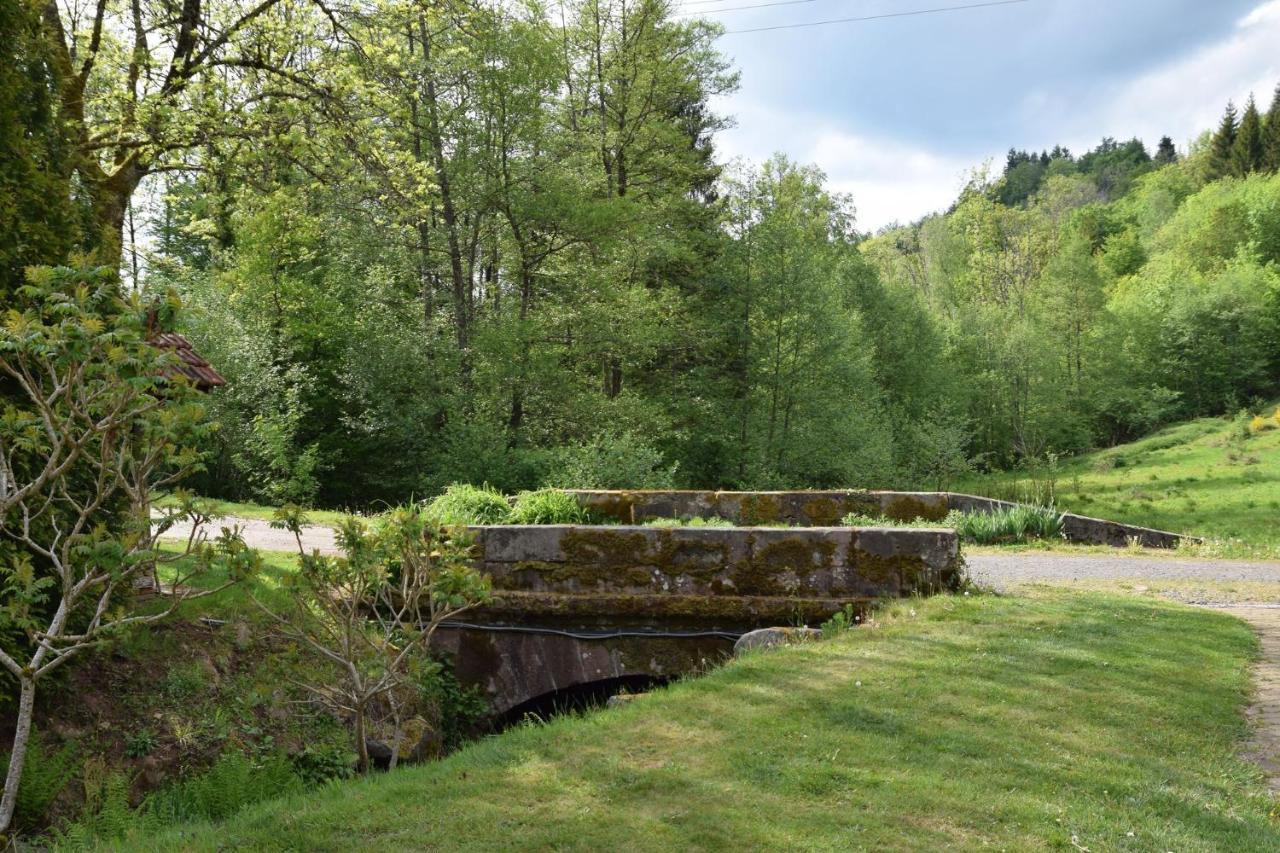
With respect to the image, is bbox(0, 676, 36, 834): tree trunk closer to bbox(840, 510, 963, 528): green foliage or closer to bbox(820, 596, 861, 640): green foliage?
bbox(820, 596, 861, 640): green foliage

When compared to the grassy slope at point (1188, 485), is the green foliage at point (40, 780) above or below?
below

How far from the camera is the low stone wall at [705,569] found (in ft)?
22.8

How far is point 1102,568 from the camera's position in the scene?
9500 millimetres

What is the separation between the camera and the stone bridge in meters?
6.95

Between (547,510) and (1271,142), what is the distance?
7326 centimetres

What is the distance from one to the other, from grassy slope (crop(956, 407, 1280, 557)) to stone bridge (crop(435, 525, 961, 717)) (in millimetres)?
7347

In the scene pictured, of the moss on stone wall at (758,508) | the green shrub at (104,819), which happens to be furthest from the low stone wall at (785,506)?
the green shrub at (104,819)

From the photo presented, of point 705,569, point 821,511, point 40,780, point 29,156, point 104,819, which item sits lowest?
point 104,819

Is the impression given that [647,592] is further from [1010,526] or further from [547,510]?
[1010,526]

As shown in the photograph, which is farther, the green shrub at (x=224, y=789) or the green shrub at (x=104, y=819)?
the green shrub at (x=224, y=789)

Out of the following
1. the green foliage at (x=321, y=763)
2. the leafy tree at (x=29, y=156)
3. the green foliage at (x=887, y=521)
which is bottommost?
the green foliage at (x=321, y=763)

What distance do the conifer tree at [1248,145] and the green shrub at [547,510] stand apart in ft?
237

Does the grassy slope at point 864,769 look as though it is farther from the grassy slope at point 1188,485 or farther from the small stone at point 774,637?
the grassy slope at point 1188,485

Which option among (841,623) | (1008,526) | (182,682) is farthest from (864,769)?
(1008,526)
